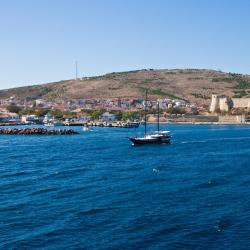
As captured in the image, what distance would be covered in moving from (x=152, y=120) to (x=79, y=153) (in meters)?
93.8

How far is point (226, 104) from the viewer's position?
520 ft

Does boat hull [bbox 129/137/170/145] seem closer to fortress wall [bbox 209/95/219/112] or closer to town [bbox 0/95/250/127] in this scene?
town [bbox 0/95/250/127]

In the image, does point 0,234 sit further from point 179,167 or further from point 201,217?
point 179,167

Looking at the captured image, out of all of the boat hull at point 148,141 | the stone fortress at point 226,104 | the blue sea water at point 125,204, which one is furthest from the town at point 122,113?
the blue sea water at point 125,204

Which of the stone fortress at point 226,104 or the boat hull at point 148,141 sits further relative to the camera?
the stone fortress at point 226,104

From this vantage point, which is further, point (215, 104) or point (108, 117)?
point (215, 104)

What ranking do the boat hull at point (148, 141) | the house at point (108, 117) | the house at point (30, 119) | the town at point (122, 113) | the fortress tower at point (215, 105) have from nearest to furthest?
the boat hull at point (148, 141), the town at point (122, 113), the house at point (30, 119), the house at point (108, 117), the fortress tower at point (215, 105)

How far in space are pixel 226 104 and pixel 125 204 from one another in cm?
13567

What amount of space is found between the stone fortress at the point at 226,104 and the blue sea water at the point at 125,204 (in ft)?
374

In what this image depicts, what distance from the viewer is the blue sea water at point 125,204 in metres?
20.4

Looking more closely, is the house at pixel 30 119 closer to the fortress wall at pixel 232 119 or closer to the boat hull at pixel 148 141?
the fortress wall at pixel 232 119

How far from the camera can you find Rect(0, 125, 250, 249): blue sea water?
A: 66.9 ft

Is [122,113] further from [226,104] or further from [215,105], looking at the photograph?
[226,104]

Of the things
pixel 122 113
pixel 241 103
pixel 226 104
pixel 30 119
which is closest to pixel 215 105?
pixel 226 104
